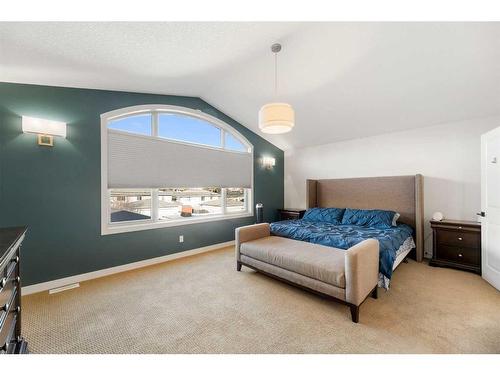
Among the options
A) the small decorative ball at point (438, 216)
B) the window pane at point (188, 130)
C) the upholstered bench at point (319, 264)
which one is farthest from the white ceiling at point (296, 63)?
the upholstered bench at point (319, 264)

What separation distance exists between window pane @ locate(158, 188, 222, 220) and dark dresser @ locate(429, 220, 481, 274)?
12.6 ft

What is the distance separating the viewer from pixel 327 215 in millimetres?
4176

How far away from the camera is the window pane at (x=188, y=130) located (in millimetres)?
3660

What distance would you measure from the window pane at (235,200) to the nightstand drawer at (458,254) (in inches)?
141

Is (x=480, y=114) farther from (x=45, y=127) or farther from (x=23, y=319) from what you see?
(x=23, y=319)

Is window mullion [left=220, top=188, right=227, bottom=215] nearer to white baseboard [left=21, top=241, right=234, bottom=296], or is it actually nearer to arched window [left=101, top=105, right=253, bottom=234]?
arched window [left=101, top=105, right=253, bottom=234]

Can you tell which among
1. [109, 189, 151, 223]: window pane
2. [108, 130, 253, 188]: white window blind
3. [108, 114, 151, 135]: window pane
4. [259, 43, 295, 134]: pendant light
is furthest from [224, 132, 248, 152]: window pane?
[259, 43, 295, 134]: pendant light

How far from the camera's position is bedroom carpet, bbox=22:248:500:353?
1.63 meters

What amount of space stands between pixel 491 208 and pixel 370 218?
1.43 meters

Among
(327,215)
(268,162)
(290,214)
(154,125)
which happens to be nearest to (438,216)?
(327,215)

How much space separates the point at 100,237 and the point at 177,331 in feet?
6.47

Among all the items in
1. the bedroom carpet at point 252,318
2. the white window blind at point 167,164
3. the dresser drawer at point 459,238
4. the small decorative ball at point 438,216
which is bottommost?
the bedroom carpet at point 252,318

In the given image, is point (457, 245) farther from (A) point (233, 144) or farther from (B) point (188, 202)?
(B) point (188, 202)

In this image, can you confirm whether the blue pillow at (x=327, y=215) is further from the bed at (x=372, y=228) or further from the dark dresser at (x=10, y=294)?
the dark dresser at (x=10, y=294)
